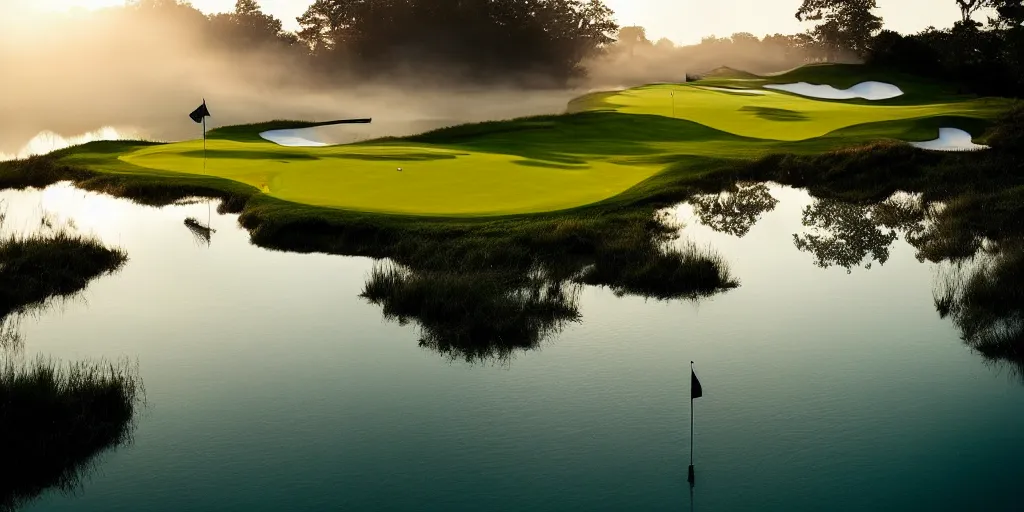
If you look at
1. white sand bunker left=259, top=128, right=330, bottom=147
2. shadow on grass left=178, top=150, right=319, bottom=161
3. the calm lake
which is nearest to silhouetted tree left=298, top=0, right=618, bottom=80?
white sand bunker left=259, top=128, right=330, bottom=147

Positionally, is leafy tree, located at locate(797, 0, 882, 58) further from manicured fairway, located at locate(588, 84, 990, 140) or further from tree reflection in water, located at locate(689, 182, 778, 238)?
tree reflection in water, located at locate(689, 182, 778, 238)

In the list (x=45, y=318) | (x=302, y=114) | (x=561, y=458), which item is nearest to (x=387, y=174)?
(x=45, y=318)

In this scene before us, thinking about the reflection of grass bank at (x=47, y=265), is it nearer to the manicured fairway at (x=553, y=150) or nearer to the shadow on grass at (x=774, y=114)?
the manicured fairway at (x=553, y=150)

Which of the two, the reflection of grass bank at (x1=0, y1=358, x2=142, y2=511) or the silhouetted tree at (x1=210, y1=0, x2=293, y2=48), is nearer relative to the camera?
the reflection of grass bank at (x1=0, y1=358, x2=142, y2=511)

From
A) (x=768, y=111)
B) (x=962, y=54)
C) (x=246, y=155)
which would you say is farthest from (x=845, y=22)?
(x=246, y=155)

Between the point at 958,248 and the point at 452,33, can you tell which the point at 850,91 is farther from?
the point at 452,33

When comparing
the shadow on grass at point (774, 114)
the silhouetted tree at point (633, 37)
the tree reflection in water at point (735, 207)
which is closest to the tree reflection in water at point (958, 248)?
the tree reflection in water at point (735, 207)
